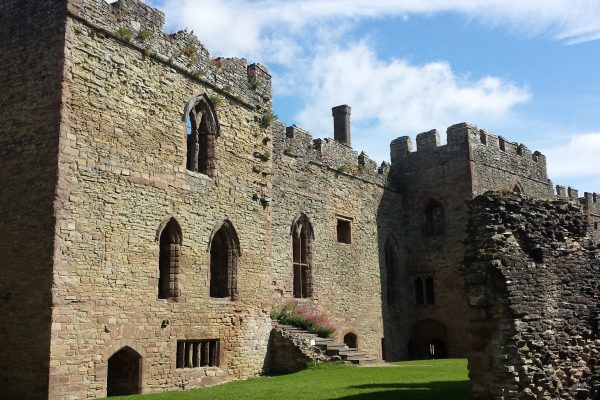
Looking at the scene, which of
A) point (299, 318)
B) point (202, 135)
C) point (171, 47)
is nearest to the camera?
point (171, 47)

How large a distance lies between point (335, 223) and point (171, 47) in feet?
32.1

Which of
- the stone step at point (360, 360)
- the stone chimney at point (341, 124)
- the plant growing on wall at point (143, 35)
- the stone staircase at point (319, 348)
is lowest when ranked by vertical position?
the stone step at point (360, 360)

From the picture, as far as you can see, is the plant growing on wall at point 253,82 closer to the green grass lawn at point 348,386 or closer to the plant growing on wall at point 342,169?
the plant growing on wall at point 342,169

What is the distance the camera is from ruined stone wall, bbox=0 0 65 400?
1280 centimetres

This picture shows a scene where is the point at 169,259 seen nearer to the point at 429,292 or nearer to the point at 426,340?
the point at 429,292

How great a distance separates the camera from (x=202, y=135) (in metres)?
17.5

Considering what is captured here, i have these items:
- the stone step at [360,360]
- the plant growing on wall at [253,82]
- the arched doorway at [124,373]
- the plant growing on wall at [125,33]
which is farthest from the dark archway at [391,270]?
the plant growing on wall at [125,33]

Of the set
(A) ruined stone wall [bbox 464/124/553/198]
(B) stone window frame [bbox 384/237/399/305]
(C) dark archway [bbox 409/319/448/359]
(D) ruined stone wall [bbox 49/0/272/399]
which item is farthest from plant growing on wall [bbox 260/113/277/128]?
(C) dark archway [bbox 409/319/448/359]

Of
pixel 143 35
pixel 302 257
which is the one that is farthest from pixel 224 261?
pixel 143 35

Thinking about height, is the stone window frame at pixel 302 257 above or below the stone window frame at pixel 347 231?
below

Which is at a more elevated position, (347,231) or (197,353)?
(347,231)

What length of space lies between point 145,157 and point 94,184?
173 cm

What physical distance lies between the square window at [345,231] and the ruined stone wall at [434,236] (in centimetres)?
405

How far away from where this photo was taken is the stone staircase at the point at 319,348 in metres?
18.1
